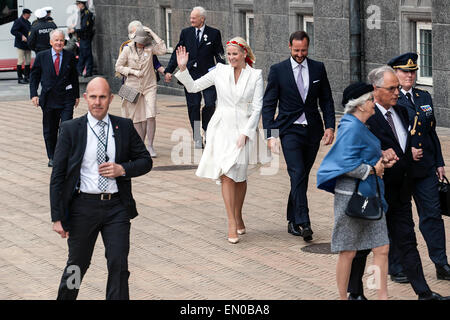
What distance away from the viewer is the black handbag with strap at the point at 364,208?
6.93 m

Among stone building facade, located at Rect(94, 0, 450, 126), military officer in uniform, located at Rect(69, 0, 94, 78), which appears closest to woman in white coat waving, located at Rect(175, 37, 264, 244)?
stone building facade, located at Rect(94, 0, 450, 126)

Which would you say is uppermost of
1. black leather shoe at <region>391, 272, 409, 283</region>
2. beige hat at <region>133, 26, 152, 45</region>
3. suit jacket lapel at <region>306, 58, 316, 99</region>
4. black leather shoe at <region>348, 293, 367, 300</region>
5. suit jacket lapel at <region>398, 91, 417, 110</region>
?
beige hat at <region>133, 26, 152, 45</region>

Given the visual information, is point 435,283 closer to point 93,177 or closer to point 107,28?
point 93,177

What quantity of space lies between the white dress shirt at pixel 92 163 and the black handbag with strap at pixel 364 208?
5.09ft

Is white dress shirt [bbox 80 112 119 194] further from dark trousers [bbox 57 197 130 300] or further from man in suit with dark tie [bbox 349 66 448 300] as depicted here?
man in suit with dark tie [bbox 349 66 448 300]

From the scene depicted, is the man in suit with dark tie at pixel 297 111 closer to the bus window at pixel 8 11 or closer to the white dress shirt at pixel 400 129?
the white dress shirt at pixel 400 129

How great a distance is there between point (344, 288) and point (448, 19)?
933 cm

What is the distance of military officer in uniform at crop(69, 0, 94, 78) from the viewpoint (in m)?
27.4

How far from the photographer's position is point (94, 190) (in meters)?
6.85

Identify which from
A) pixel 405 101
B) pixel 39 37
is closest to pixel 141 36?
pixel 405 101

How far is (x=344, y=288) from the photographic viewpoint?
284 inches

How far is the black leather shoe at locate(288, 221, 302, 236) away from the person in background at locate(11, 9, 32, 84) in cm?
1931

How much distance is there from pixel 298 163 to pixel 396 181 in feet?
7.21

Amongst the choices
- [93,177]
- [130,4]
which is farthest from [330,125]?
[130,4]
